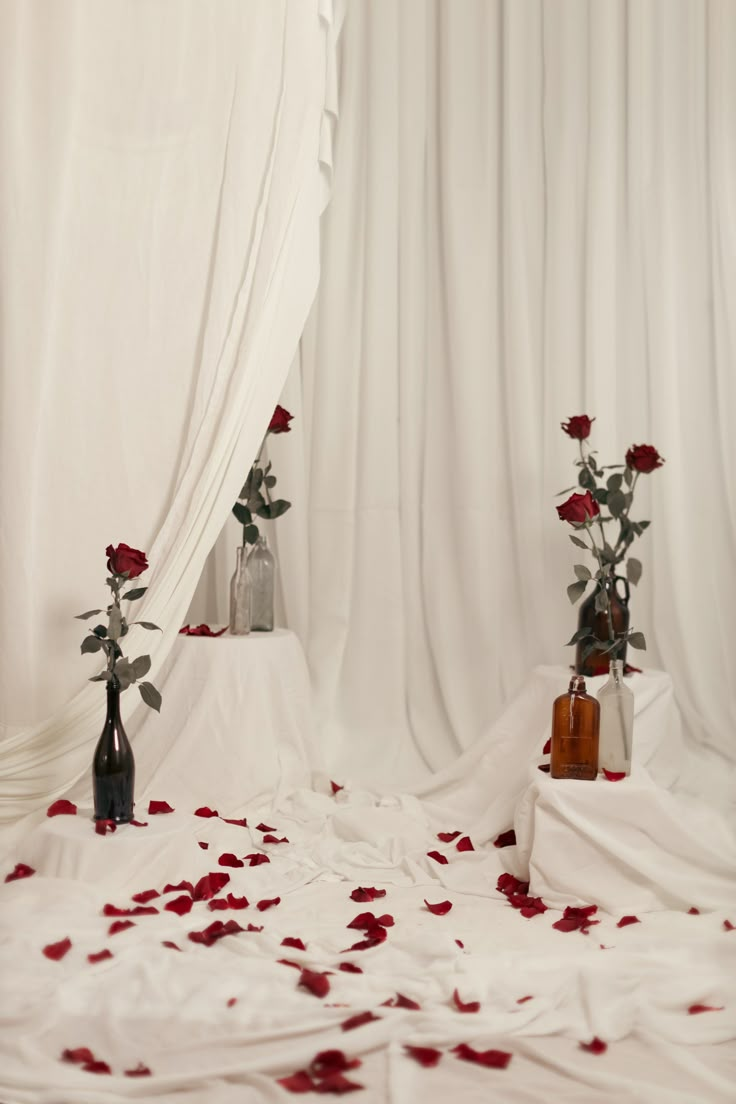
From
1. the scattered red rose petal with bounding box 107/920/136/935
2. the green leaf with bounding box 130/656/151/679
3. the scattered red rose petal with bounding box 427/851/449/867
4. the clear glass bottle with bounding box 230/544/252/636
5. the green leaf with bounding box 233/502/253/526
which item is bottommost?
the scattered red rose petal with bounding box 427/851/449/867

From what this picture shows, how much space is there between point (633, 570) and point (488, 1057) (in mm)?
1627

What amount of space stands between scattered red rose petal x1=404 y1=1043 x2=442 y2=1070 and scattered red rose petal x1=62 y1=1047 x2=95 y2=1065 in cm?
45

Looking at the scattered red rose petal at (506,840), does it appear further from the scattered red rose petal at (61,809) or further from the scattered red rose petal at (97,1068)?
the scattered red rose petal at (97,1068)

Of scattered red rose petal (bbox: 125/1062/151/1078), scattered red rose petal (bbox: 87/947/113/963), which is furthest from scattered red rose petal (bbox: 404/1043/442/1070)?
scattered red rose petal (bbox: 87/947/113/963)

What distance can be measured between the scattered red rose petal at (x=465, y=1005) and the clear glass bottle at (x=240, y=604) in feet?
4.61

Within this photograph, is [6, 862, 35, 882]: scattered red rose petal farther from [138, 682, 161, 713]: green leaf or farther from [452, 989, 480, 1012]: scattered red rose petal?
[452, 989, 480, 1012]: scattered red rose petal

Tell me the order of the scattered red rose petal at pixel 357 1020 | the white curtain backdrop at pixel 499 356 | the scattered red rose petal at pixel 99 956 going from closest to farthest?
the scattered red rose petal at pixel 357 1020 < the scattered red rose petal at pixel 99 956 < the white curtain backdrop at pixel 499 356

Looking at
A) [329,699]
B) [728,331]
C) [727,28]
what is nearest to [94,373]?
[329,699]

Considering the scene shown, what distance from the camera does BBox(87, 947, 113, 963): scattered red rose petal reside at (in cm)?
191

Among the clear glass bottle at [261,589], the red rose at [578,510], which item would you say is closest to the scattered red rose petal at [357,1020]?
the red rose at [578,510]

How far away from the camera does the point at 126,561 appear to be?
7.68 ft

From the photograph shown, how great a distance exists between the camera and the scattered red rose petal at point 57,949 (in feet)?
6.30

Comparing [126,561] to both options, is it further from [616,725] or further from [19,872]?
[616,725]

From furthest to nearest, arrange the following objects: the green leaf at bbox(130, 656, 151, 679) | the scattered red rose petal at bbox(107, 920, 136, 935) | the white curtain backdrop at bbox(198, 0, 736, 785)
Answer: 1. the white curtain backdrop at bbox(198, 0, 736, 785)
2. the green leaf at bbox(130, 656, 151, 679)
3. the scattered red rose petal at bbox(107, 920, 136, 935)
